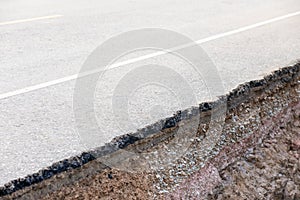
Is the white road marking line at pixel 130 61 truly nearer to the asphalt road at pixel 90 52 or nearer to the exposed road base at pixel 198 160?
the asphalt road at pixel 90 52

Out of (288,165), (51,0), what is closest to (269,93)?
(288,165)

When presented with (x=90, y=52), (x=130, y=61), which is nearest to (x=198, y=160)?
(x=130, y=61)

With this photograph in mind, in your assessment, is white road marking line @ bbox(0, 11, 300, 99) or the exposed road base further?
white road marking line @ bbox(0, 11, 300, 99)

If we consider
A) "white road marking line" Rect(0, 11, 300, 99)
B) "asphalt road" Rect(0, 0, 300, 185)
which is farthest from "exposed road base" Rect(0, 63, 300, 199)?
"white road marking line" Rect(0, 11, 300, 99)

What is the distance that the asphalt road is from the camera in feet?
8.52

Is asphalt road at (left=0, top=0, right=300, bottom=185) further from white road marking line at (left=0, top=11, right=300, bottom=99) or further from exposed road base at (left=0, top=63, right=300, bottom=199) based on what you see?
exposed road base at (left=0, top=63, right=300, bottom=199)

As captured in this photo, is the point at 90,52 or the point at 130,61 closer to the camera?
the point at 130,61

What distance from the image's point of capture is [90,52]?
439 centimetres

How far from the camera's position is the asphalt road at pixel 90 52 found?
2598 millimetres

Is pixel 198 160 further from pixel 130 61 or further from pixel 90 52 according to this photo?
pixel 90 52

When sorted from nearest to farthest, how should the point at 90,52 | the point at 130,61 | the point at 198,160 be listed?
the point at 198,160, the point at 130,61, the point at 90,52

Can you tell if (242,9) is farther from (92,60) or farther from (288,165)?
(288,165)

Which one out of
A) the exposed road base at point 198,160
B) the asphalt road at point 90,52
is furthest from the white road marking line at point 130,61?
the exposed road base at point 198,160

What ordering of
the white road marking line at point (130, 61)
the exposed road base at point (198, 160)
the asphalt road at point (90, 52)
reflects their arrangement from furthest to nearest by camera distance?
the white road marking line at point (130, 61), the asphalt road at point (90, 52), the exposed road base at point (198, 160)
